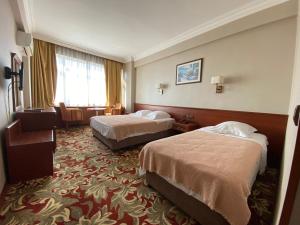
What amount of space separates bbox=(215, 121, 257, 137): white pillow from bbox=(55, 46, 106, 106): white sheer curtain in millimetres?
4742

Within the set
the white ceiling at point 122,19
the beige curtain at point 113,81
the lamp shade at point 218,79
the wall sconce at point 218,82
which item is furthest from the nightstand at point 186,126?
the beige curtain at point 113,81

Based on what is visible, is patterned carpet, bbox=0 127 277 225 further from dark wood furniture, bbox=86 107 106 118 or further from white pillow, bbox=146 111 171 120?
dark wood furniture, bbox=86 107 106 118

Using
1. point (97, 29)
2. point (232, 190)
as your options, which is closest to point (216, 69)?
point (232, 190)

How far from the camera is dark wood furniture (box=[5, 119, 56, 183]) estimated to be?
1.86m

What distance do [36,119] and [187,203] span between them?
9.40 feet

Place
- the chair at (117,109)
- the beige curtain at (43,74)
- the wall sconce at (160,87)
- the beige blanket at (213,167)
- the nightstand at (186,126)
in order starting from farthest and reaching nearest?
the chair at (117,109)
the wall sconce at (160,87)
the beige curtain at (43,74)
the nightstand at (186,126)
the beige blanket at (213,167)

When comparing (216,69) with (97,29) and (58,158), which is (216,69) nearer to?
(97,29)

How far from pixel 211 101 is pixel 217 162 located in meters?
2.21

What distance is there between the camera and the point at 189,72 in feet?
12.3

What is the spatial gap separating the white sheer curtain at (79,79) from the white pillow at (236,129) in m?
4.74

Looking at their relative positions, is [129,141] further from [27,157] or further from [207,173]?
[207,173]

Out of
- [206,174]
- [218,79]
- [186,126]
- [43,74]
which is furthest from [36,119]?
[218,79]

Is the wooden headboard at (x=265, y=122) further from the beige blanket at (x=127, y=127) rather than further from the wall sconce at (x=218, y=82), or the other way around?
the beige blanket at (x=127, y=127)

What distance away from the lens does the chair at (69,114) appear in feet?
15.2
